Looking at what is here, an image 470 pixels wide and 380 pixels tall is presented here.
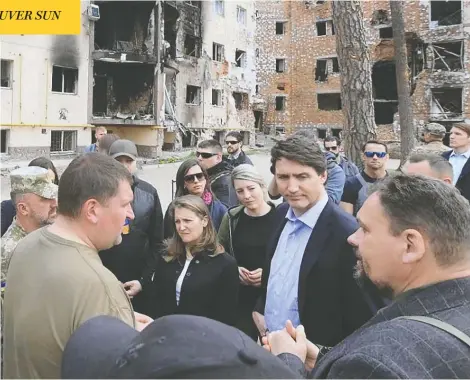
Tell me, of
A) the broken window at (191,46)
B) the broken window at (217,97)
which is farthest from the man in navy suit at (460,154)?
the broken window at (217,97)

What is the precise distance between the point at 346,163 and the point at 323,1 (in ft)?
96.7

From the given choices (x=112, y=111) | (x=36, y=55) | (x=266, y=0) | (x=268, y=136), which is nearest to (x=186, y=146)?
(x=112, y=111)

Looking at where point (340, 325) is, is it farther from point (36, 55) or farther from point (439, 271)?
point (36, 55)

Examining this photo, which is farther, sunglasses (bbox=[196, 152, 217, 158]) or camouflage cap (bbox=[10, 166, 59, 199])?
sunglasses (bbox=[196, 152, 217, 158])

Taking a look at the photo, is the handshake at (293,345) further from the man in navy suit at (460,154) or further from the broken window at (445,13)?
the broken window at (445,13)

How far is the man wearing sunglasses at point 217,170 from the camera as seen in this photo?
510 centimetres

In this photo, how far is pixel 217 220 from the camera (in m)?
4.34

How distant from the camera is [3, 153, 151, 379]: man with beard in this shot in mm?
1791

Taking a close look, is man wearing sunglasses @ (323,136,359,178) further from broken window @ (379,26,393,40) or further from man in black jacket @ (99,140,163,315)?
broken window @ (379,26,393,40)

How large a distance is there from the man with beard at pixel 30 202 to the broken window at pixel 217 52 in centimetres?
2723

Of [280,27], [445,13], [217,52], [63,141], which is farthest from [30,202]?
[280,27]

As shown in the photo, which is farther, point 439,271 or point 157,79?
point 157,79

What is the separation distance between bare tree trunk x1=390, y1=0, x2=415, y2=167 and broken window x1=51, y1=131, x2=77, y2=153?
14.0m

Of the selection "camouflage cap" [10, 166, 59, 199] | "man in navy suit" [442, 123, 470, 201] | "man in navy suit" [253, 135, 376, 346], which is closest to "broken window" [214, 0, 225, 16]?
"man in navy suit" [442, 123, 470, 201]
